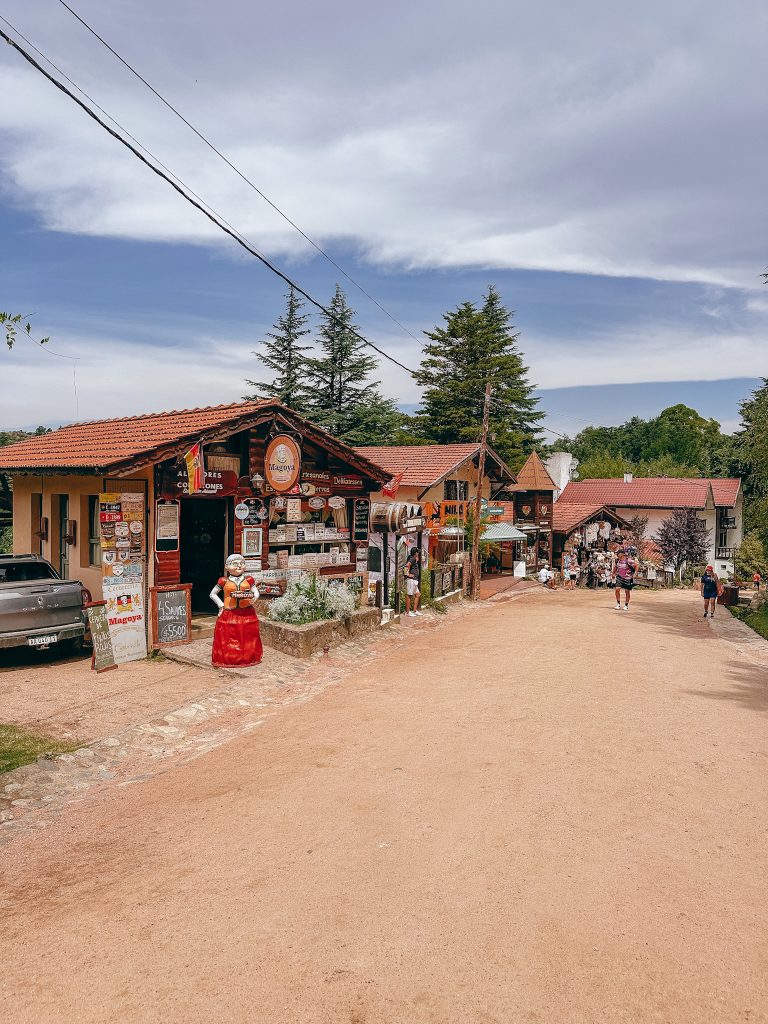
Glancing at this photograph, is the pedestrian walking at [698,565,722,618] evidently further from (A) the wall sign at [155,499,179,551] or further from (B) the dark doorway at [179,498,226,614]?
(A) the wall sign at [155,499,179,551]

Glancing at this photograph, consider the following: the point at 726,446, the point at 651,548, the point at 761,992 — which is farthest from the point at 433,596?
the point at 726,446

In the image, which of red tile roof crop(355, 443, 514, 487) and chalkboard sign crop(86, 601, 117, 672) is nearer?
chalkboard sign crop(86, 601, 117, 672)

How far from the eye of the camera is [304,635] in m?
11.4

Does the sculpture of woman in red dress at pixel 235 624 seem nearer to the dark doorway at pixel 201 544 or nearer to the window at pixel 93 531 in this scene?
the window at pixel 93 531

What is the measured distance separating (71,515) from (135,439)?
8.40 feet

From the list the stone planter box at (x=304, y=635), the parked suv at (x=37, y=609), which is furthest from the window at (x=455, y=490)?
the parked suv at (x=37, y=609)

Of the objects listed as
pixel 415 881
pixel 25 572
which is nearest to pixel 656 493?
pixel 25 572

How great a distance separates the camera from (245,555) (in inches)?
515

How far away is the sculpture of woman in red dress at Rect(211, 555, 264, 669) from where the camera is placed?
10273 mm

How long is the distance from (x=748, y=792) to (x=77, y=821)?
5746mm

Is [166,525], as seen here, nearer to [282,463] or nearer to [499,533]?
[282,463]

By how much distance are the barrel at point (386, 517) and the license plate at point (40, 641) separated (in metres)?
7.90

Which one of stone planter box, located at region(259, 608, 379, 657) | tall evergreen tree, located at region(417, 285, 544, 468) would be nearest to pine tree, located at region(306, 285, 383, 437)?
tall evergreen tree, located at region(417, 285, 544, 468)

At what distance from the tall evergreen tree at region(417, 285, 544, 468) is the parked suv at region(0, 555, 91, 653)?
1245 inches
